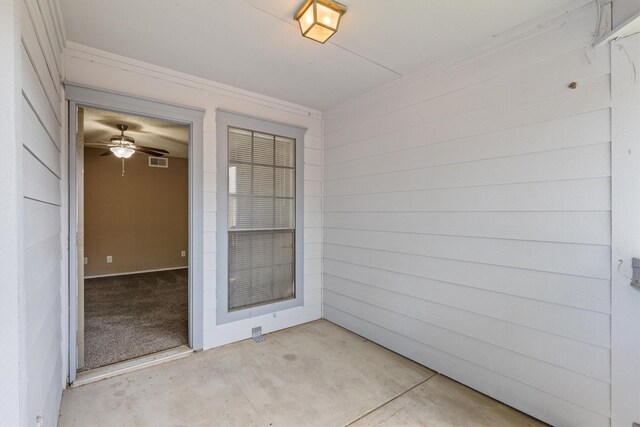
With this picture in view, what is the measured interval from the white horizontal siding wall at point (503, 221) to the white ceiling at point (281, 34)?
247mm

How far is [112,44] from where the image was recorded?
2.27 metres

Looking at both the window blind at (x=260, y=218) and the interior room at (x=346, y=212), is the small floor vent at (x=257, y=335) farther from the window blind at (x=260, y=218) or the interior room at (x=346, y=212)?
the window blind at (x=260, y=218)

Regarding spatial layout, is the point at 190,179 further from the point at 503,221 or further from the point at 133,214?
the point at 133,214

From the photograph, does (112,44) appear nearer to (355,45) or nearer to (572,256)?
(355,45)

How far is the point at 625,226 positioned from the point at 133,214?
7.12 m

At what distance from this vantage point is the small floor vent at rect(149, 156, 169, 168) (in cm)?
622

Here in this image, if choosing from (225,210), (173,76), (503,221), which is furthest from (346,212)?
(173,76)

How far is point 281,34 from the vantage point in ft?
6.98

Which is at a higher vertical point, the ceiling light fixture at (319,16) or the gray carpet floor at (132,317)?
the ceiling light fixture at (319,16)

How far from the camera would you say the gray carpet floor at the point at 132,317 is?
2783 mm

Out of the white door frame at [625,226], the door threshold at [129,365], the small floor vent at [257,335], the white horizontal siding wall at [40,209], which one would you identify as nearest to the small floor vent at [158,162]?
the white horizontal siding wall at [40,209]

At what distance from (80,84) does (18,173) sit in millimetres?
1728

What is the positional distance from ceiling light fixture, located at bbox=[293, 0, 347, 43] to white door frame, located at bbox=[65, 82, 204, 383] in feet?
4.66

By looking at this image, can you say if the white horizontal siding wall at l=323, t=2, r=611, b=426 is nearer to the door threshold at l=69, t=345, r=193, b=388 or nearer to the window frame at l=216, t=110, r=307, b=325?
the window frame at l=216, t=110, r=307, b=325
